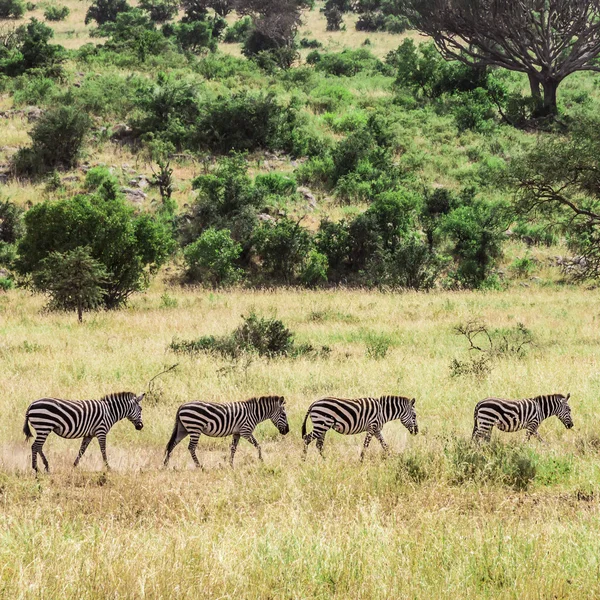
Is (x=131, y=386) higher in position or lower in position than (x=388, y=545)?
lower

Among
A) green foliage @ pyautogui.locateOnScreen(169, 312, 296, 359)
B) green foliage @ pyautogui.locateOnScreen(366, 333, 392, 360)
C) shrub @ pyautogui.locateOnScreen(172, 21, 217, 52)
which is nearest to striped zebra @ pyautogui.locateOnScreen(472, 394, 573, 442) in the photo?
green foliage @ pyautogui.locateOnScreen(366, 333, 392, 360)

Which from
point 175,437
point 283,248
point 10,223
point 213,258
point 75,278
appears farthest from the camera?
point 10,223

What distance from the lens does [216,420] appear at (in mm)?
8664

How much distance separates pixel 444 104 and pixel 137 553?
145ft

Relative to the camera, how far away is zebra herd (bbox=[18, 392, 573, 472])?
849cm

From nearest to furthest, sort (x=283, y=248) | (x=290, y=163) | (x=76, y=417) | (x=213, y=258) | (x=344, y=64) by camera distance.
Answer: (x=76, y=417) → (x=213, y=258) → (x=283, y=248) → (x=290, y=163) → (x=344, y=64)

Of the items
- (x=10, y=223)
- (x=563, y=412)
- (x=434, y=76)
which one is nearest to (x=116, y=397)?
(x=563, y=412)

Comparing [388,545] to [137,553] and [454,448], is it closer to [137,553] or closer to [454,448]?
[137,553]

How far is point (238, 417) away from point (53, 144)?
28602mm

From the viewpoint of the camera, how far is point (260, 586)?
4715mm

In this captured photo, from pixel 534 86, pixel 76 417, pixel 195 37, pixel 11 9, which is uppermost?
pixel 11 9

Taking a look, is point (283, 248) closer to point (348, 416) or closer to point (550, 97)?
point (348, 416)

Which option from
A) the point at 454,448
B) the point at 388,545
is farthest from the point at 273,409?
the point at 388,545

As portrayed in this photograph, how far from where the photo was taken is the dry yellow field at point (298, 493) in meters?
4.78
